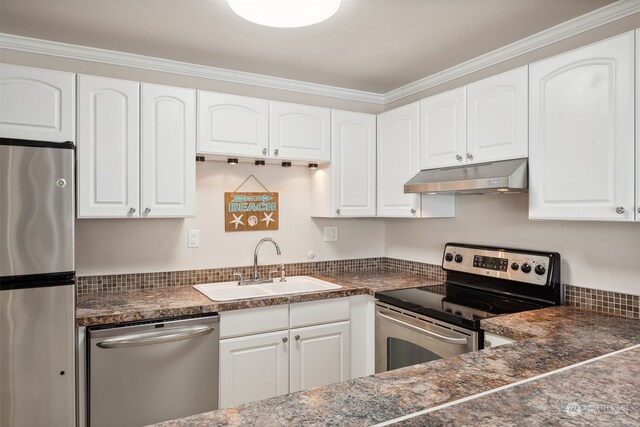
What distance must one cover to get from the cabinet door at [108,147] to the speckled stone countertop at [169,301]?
48 centimetres

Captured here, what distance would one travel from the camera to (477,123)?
2.41m

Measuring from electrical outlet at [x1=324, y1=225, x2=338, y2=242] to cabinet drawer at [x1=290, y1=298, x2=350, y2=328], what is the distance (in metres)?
0.75

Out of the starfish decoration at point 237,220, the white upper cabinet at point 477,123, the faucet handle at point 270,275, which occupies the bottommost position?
the faucet handle at point 270,275

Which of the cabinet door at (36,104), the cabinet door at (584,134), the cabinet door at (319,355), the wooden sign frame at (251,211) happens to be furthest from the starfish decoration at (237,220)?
the cabinet door at (584,134)

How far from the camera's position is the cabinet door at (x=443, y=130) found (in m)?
2.52

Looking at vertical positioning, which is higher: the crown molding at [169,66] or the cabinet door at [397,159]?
the crown molding at [169,66]

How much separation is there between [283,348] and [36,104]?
1807 millimetres

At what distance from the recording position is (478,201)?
2834 mm

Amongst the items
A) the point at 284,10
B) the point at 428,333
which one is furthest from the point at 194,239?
the point at 284,10

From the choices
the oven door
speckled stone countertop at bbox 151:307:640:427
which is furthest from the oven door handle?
speckled stone countertop at bbox 151:307:640:427

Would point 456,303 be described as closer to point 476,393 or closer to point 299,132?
point 476,393

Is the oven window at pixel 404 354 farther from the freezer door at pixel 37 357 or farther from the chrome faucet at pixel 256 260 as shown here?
the freezer door at pixel 37 357

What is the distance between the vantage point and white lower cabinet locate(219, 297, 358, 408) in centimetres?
237

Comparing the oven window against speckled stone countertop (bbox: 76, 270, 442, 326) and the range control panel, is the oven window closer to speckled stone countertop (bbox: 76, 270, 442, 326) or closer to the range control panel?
speckled stone countertop (bbox: 76, 270, 442, 326)
